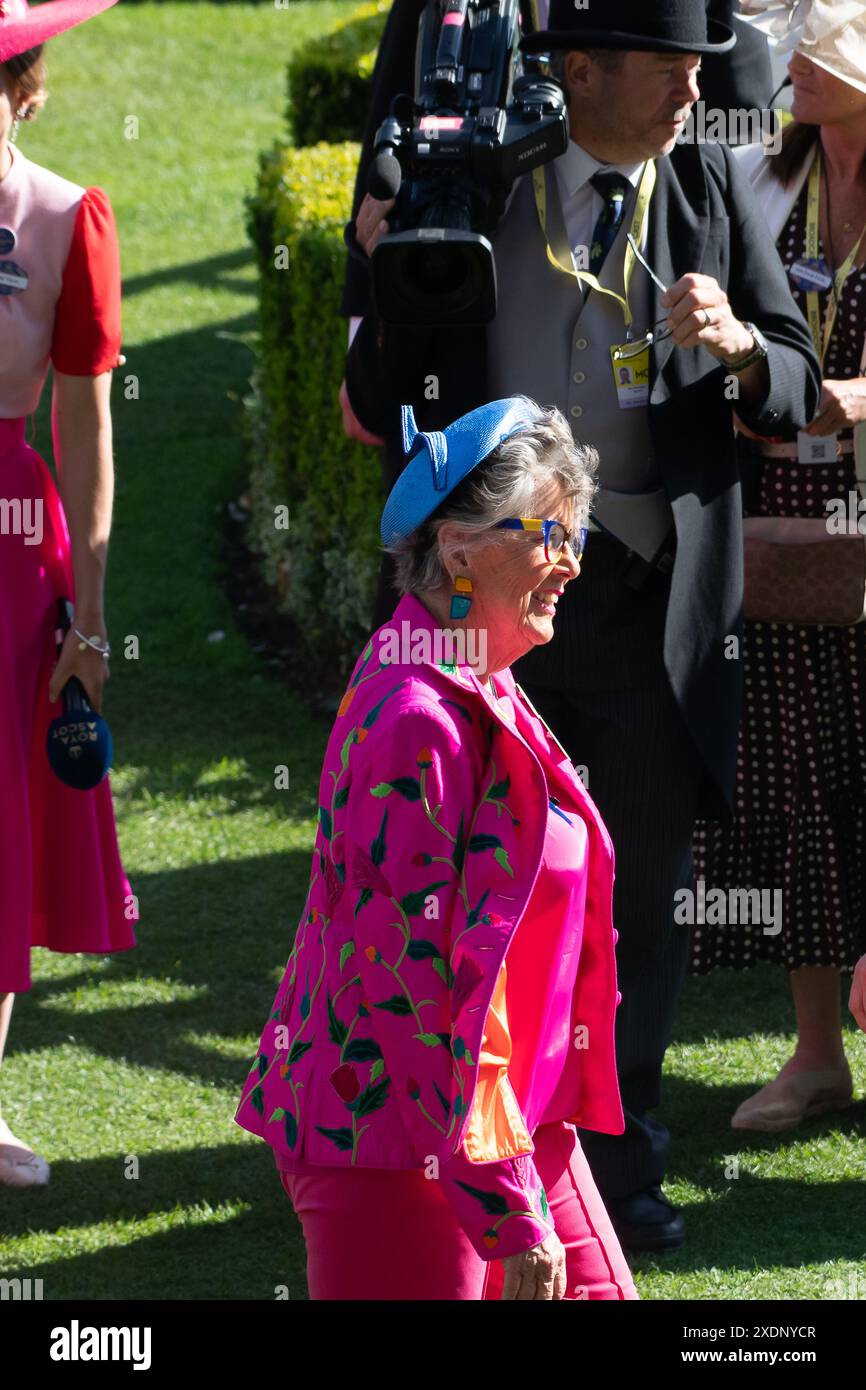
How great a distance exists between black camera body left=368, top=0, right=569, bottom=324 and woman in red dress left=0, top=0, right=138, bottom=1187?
896mm

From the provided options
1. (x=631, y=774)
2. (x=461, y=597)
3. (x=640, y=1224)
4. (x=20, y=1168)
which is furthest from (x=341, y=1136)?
(x=20, y=1168)

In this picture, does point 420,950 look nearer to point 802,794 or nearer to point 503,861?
point 503,861

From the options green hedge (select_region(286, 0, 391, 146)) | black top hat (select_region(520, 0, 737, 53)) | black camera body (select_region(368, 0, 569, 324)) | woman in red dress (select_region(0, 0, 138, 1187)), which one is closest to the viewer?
black camera body (select_region(368, 0, 569, 324))

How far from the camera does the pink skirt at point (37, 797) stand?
14.5 feet

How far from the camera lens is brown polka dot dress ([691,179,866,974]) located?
16.2 feet

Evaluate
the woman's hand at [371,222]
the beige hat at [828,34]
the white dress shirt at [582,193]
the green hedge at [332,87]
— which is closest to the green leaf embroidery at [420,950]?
the woman's hand at [371,222]

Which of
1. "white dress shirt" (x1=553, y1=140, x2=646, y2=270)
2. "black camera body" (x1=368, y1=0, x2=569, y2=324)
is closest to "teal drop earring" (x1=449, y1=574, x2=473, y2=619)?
"black camera body" (x1=368, y1=0, x2=569, y2=324)

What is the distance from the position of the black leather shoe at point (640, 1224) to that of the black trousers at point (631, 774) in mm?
21

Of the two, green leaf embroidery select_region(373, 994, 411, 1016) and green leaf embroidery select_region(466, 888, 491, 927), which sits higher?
green leaf embroidery select_region(466, 888, 491, 927)

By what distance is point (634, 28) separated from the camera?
12.5ft

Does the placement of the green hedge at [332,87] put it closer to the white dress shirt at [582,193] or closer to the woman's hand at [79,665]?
the woman's hand at [79,665]

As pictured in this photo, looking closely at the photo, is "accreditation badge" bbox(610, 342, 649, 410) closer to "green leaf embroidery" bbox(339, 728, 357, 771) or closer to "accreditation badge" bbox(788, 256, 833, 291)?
"accreditation badge" bbox(788, 256, 833, 291)

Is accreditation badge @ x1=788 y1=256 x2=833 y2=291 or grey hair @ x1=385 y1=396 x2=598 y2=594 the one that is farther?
accreditation badge @ x1=788 y1=256 x2=833 y2=291
